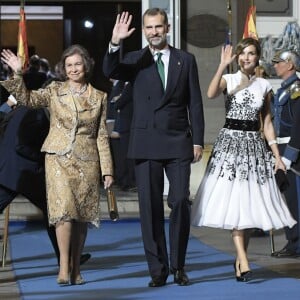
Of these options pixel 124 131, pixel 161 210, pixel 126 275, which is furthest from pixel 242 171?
pixel 124 131

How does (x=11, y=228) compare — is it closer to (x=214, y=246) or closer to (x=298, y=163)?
(x=214, y=246)

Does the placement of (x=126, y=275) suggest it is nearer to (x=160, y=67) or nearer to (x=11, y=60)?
(x=160, y=67)

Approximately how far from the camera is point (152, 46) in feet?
28.6

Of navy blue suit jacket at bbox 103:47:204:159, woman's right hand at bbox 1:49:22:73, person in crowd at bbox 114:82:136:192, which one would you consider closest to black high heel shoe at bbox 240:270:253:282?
navy blue suit jacket at bbox 103:47:204:159

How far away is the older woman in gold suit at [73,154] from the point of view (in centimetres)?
861

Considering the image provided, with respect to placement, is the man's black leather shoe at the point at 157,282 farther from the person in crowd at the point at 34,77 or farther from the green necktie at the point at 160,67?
the person in crowd at the point at 34,77

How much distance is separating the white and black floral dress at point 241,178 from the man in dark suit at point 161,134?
342mm

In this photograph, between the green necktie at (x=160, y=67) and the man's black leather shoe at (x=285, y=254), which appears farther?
the man's black leather shoe at (x=285, y=254)

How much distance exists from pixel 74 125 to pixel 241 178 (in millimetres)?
1421

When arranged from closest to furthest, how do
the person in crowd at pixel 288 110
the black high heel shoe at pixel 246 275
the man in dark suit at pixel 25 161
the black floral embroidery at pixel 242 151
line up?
the black high heel shoe at pixel 246 275 → the black floral embroidery at pixel 242 151 → the man in dark suit at pixel 25 161 → the person in crowd at pixel 288 110

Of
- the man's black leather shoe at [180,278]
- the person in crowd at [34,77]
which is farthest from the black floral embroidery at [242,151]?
the person in crowd at [34,77]

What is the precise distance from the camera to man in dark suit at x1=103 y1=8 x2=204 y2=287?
8.64 metres

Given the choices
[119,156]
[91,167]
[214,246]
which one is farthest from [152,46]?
[119,156]

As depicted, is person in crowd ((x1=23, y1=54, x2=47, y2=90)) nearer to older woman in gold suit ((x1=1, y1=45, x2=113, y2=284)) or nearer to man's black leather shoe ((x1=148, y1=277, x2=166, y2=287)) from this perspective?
older woman in gold suit ((x1=1, y1=45, x2=113, y2=284))
